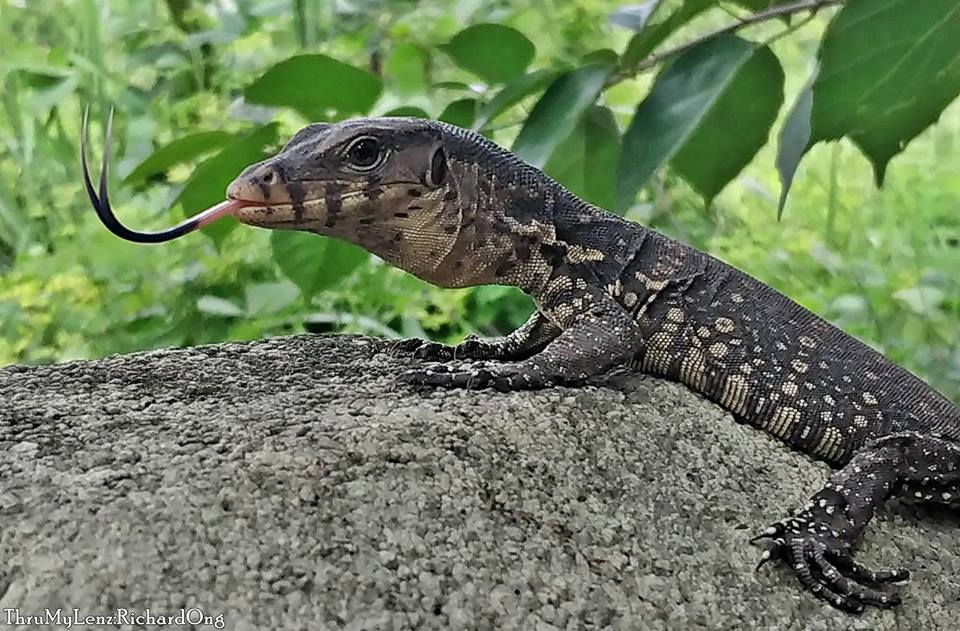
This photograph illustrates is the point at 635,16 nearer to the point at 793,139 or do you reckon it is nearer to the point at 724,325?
the point at 793,139

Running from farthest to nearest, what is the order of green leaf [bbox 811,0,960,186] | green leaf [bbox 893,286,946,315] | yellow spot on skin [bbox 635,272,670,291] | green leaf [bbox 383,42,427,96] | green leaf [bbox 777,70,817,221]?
green leaf [bbox 893,286,946,315]
green leaf [bbox 383,42,427,96]
yellow spot on skin [bbox 635,272,670,291]
green leaf [bbox 777,70,817,221]
green leaf [bbox 811,0,960,186]

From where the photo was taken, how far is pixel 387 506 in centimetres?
158

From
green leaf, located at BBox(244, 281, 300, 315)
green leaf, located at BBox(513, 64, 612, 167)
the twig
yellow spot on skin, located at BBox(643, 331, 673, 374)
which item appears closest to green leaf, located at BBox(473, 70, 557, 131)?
green leaf, located at BBox(513, 64, 612, 167)

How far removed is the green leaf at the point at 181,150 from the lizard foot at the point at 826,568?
4.61ft

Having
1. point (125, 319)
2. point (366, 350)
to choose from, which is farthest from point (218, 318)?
point (366, 350)

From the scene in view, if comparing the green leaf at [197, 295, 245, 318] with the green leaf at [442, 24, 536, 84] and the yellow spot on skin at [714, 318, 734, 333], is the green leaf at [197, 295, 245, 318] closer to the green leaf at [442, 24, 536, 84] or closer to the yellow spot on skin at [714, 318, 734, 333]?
the green leaf at [442, 24, 536, 84]

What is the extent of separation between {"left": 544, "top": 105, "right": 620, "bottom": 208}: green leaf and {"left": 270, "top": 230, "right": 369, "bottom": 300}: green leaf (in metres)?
0.51

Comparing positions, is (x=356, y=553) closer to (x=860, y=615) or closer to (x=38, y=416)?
(x=38, y=416)

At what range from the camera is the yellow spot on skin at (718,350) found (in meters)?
2.39

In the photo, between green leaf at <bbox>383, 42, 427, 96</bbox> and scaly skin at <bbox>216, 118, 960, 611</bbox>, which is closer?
scaly skin at <bbox>216, 118, 960, 611</bbox>

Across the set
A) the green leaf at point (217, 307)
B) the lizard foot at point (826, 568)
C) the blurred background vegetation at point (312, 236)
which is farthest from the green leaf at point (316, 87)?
the lizard foot at point (826, 568)

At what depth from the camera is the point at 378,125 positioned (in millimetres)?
2152

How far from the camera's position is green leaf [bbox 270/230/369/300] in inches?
91.3

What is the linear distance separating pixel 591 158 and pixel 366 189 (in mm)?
544
